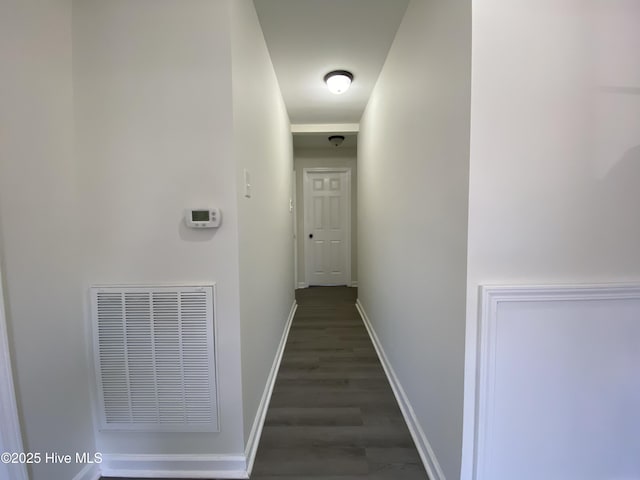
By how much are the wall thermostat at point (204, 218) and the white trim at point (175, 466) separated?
1.13 metres

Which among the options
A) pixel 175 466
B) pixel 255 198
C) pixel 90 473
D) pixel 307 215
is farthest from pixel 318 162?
pixel 90 473

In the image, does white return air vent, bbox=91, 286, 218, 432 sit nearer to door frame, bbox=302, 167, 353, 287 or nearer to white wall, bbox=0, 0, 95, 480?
white wall, bbox=0, 0, 95, 480

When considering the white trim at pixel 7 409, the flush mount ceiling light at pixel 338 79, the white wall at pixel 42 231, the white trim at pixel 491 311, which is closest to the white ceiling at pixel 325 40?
the flush mount ceiling light at pixel 338 79

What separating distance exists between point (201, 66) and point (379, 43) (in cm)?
137

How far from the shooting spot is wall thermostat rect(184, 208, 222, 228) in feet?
4.04

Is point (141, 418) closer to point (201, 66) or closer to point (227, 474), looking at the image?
point (227, 474)

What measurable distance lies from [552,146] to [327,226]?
3.98 meters

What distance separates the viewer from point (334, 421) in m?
1.66

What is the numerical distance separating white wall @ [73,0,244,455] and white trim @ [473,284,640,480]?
1031 mm

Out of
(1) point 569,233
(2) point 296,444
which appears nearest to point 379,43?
(1) point 569,233

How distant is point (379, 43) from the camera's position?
1.95 m

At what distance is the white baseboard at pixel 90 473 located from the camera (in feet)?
4.08

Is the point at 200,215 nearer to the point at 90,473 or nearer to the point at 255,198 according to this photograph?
the point at 255,198

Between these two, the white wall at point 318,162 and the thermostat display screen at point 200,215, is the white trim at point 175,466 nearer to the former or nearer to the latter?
the thermostat display screen at point 200,215
